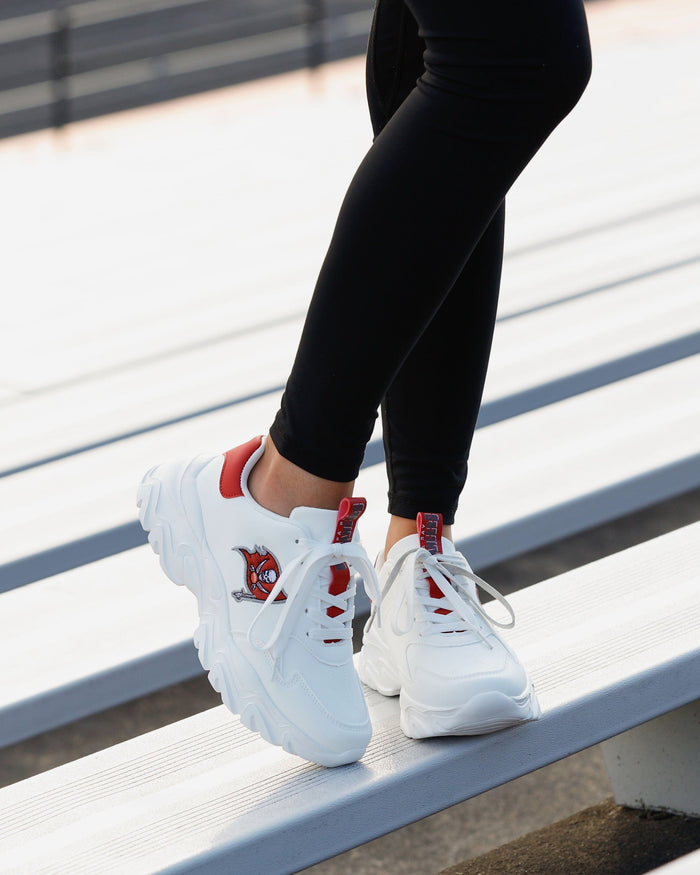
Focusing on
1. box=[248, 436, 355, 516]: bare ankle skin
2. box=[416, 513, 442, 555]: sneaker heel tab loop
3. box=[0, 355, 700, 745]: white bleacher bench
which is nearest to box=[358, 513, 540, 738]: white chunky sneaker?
box=[416, 513, 442, 555]: sneaker heel tab loop

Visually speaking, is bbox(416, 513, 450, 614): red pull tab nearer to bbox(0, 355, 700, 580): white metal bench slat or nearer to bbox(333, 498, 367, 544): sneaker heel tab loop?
bbox(333, 498, 367, 544): sneaker heel tab loop

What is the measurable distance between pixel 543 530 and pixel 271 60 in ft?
26.2

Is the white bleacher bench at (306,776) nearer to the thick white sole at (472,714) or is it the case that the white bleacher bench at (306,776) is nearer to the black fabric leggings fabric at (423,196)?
the thick white sole at (472,714)

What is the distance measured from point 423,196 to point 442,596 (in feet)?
1.03

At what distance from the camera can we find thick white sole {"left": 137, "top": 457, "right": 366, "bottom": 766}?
2.65 feet

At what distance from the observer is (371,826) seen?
2.73 ft

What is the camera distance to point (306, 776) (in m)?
0.85

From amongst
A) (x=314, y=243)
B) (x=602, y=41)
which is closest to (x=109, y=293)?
(x=314, y=243)

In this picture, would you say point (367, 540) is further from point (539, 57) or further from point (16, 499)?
point (539, 57)

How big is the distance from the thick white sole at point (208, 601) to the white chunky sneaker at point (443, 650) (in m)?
0.07

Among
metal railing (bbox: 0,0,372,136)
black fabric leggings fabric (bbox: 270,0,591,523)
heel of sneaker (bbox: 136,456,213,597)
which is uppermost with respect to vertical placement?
metal railing (bbox: 0,0,372,136)

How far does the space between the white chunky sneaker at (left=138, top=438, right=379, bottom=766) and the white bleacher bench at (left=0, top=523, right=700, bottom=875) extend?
0.15 ft

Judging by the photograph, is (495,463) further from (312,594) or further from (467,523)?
(312,594)

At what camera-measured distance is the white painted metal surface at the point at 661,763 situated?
3.82 feet
